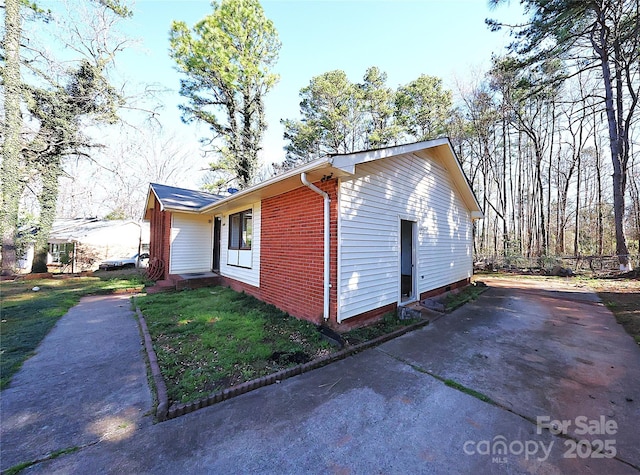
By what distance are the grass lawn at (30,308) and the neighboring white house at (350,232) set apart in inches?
114

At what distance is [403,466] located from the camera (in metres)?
2.01

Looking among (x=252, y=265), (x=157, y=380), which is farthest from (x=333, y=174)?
(x=252, y=265)

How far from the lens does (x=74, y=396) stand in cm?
293

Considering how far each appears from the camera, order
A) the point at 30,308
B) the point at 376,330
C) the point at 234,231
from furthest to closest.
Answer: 1. the point at 234,231
2. the point at 30,308
3. the point at 376,330

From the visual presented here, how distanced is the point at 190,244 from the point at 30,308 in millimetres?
4701

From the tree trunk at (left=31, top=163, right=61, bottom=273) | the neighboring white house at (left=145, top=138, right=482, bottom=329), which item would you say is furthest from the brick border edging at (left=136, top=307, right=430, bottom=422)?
the tree trunk at (left=31, top=163, right=61, bottom=273)

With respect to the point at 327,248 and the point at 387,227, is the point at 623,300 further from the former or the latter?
the point at 327,248

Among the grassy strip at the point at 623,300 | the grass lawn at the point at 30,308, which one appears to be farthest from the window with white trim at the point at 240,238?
the grassy strip at the point at 623,300

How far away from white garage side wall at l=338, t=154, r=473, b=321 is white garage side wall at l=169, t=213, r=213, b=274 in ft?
25.9

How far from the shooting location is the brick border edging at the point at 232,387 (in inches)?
103

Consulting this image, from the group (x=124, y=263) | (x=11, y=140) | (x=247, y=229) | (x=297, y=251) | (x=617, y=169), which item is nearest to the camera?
(x=297, y=251)

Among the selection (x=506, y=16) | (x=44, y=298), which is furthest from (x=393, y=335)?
(x=506, y=16)

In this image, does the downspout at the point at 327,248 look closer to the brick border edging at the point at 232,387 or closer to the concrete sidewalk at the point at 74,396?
the brick border edging at the point at 232,387

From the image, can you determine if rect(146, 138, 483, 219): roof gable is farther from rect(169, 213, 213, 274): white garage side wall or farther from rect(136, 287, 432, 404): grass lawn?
rect(136, 287, 432, 404): grass lawn
